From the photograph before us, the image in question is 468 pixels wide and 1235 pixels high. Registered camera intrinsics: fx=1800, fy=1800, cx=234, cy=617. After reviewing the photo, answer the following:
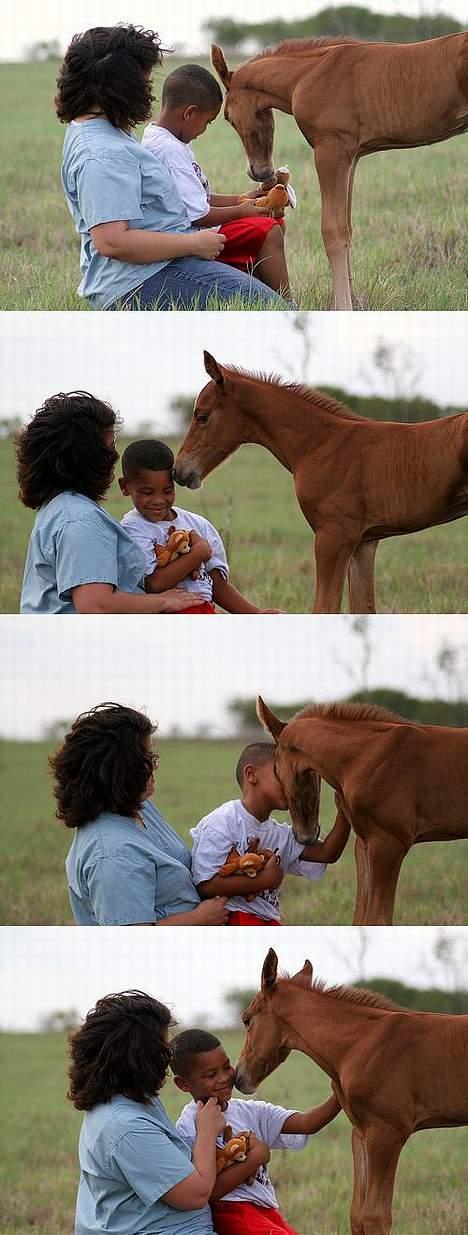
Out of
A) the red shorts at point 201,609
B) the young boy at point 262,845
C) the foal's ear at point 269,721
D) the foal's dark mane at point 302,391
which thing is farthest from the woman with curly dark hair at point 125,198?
the young boy at point 262,845

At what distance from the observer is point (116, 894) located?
4.08 meters

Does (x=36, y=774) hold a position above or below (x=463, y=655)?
below

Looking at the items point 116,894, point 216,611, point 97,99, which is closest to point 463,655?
point 216,611

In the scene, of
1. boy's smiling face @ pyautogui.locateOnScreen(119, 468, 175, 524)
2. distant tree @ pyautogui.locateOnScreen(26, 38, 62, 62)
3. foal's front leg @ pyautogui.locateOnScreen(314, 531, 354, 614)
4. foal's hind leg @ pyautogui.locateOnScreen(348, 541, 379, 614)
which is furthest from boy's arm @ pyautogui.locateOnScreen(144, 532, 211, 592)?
distant tree @ pyautogui.locateOnScreen(26, 38, 62, 62)

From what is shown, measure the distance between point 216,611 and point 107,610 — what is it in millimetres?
517

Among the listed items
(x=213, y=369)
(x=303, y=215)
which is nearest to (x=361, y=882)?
(x=213, y=369)

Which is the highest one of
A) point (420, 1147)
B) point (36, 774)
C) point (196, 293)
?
point (196, 293)

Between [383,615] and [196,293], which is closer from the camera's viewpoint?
[383,615]

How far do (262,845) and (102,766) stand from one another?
0.48m

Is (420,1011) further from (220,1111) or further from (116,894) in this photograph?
(116,894)

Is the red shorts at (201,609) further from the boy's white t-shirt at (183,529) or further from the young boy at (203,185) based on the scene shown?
the young boy at (203,185)

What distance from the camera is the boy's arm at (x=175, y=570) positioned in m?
4.34

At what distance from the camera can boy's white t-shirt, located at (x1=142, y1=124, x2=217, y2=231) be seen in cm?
473

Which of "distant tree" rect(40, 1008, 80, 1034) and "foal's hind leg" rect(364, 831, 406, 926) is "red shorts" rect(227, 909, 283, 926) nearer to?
"foal's hind leg" rect(364, 831, 406, 926)
